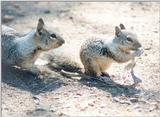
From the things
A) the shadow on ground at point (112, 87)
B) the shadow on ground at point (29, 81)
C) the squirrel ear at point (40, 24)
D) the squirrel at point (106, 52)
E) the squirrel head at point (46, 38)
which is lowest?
the shadow on ground at point (112, 87)

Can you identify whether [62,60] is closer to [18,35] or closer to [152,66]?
[18,35]

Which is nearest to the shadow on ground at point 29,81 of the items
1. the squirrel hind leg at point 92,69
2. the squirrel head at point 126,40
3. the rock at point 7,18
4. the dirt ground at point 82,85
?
the dirt ground at point 82,85

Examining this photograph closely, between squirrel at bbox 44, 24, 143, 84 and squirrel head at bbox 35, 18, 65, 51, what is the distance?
1.16ft

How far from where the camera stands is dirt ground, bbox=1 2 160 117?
5.25 m

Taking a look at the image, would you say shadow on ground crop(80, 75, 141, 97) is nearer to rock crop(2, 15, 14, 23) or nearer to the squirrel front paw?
the squirrel front paw

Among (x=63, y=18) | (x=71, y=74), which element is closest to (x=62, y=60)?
(x=71, y=74)

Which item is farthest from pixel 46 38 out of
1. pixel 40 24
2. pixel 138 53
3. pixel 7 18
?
pixel 7 18

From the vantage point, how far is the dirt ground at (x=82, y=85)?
5.25 metres

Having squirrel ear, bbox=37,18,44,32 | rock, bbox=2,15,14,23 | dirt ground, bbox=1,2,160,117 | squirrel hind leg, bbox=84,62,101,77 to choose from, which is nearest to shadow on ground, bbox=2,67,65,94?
dirt ground, bbox=1,2,160,117

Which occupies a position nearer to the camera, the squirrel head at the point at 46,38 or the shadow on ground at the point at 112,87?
the shadow on ground at the point at 112,87

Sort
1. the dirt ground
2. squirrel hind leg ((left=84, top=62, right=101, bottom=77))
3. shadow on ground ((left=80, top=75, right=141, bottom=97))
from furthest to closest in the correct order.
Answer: squirrel hind leg ((left=84, top=62, right=101, bottom=77))
shadow on ground ((left=80, top=75, right=141, bottom=97))
the dirt ground

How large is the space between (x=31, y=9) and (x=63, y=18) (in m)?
0.67

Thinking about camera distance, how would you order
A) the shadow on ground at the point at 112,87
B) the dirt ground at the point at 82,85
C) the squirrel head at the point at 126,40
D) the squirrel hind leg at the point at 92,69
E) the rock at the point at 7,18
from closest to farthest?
the dirt ground at the point at 82,85 < the shadow on ground at the point at 112,87 < the squirrel head at the point at 126,40 < the squirrel hind leg at the point at 92,69 < the rock at the point at 7,18

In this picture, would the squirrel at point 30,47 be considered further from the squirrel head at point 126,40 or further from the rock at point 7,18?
the rock at point 7,18
